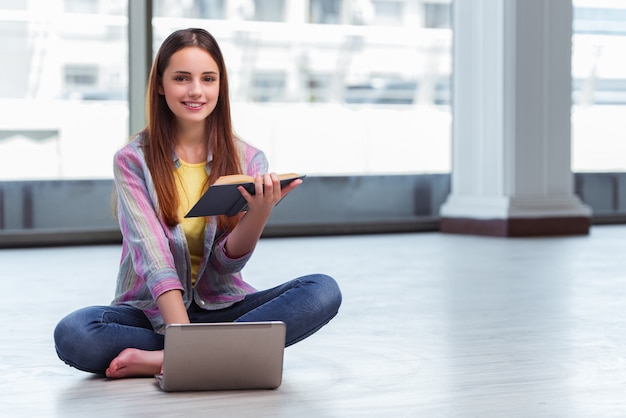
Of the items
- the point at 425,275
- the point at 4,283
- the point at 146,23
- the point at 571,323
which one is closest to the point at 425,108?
the point at 146,23

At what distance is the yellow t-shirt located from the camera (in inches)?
90.6

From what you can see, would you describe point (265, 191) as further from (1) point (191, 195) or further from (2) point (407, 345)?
(2) point (407, 345)

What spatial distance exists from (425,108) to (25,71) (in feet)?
8.91

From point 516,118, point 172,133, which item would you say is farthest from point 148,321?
point 516,118

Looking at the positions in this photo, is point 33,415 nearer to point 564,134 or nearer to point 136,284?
point 136,284

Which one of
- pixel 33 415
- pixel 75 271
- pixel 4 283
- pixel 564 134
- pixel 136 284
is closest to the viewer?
pixel 33 415

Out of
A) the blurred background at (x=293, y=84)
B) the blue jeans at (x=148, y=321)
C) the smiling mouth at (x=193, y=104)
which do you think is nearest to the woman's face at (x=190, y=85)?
the smiling mouth at (x=193, y=104)

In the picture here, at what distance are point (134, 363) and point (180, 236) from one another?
0.28m

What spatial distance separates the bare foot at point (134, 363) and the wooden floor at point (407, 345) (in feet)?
0.08

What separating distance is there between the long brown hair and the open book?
6.9 inches

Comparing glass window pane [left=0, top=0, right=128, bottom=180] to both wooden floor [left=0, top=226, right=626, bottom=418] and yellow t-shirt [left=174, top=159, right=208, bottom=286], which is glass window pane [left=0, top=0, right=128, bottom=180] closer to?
wooden floor [left=0, top=226, right=626, bottom=418]

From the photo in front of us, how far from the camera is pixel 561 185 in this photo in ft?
22.4

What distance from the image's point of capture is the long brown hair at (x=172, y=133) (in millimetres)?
2250

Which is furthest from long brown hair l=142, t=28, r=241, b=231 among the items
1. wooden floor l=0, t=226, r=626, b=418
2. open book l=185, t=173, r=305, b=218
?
wooden floor l=0, t=226, r=626, b=418
